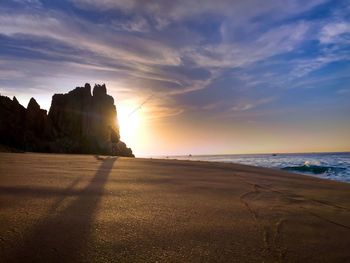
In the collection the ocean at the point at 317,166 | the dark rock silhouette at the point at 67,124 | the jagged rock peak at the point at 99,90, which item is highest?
the jagged rock peak at the point at 99,90

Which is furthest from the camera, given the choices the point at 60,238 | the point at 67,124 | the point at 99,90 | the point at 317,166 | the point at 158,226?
the point at 99,90

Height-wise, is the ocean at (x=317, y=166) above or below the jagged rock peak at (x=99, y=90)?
below

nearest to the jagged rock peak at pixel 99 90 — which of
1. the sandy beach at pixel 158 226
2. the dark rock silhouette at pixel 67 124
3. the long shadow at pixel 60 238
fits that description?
the dark rock silhouette at pixel 67 124

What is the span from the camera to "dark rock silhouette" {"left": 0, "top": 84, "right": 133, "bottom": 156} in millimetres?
40625

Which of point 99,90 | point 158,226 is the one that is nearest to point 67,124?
point 99,90

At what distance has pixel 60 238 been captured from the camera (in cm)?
221

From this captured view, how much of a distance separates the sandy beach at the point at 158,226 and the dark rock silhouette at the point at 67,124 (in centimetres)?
3981

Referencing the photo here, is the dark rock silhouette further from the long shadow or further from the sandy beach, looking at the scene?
the long shadow

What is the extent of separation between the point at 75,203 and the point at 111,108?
54.9 meters

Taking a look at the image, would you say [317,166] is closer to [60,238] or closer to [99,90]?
[60,238]

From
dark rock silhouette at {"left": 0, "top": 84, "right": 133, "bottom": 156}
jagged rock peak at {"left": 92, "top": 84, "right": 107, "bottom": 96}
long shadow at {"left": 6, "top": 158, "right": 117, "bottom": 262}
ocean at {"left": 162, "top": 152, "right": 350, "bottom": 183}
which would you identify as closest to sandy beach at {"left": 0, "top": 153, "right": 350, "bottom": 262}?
long shadow at {"left": 6, "top": 158, "right": 117, "bottom": 262}

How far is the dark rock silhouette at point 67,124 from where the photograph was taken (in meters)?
40.6

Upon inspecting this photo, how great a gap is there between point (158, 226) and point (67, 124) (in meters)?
49.5

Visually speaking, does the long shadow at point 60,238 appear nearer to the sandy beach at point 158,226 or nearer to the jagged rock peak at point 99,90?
the sandy beach at point 158,226
